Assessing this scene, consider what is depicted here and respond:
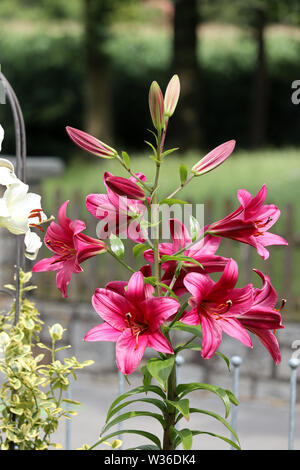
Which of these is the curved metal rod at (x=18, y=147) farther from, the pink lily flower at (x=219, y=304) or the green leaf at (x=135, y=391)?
the pink lily flower at (x=219, y=304)

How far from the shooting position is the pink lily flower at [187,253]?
173 cm

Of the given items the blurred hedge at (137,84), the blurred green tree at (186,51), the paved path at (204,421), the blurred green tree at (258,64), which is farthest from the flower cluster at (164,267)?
the blurred hedge at (137,84)

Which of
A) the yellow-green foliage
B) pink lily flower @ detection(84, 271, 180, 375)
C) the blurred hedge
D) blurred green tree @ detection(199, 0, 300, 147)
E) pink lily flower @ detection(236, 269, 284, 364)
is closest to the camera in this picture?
pink lily flower @ detection(84, 271, 180, 375)

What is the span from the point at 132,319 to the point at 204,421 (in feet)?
9.68

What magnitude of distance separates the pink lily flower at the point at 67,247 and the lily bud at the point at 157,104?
30 cm

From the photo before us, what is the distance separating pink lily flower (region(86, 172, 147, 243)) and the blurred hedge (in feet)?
47.6

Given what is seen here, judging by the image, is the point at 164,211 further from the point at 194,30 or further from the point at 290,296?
the point at 194,30

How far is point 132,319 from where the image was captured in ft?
5.30

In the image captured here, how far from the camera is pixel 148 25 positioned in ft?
60.2

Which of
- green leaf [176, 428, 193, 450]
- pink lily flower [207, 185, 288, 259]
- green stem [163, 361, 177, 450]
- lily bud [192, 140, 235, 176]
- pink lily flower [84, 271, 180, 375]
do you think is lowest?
green leaf [176, 428, 193, 450]

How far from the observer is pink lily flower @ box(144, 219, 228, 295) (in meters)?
1.73

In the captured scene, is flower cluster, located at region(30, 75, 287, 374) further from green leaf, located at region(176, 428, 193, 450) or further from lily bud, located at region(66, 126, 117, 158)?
green leaf, located at region(176, 428, 193, 450)

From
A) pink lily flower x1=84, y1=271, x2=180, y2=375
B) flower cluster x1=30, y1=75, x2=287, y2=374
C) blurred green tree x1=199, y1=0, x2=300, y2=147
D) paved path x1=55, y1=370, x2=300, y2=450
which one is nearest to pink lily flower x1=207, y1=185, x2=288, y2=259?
flower cluster x1=30, y1=75, x2=287, y2=374
